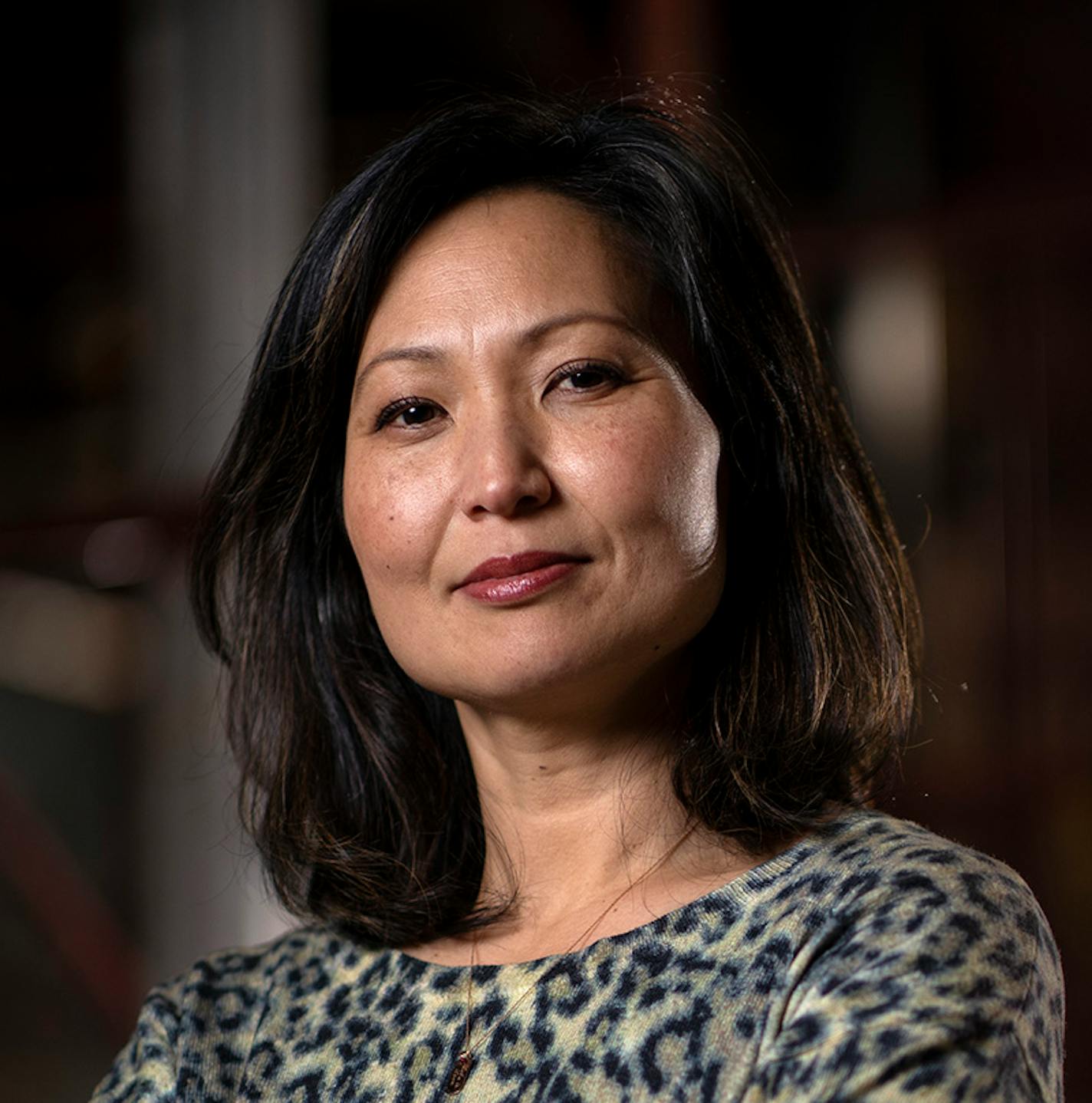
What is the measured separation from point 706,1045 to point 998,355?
2607mm

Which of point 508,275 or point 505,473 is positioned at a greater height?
point 508,275

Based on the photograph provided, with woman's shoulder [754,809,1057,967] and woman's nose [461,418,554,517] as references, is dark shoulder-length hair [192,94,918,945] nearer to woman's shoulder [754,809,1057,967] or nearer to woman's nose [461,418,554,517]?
woman's shoulder [754,809,1057,967]

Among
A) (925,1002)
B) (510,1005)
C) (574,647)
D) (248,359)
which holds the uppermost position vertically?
(248,359)

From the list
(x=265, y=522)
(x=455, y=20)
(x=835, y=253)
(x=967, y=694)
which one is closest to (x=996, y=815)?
(x=967, y=694)

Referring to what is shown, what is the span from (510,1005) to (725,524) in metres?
0.43

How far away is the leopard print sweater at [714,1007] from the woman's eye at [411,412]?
17.6 inches

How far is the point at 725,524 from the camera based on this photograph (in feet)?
4.86

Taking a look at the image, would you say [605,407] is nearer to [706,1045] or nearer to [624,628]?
[624,628]

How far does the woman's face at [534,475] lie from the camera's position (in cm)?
138

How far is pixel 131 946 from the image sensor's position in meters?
4.11

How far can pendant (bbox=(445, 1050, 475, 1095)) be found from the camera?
140 centimetres

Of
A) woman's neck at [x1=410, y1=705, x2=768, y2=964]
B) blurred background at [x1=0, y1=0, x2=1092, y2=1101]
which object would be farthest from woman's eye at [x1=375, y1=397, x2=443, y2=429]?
blurred background at [x1=0, y1=0, x2=1092, y2=1101]

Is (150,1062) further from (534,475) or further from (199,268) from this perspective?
(199,268)

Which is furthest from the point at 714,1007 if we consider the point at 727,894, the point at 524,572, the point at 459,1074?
the point at 524,572
